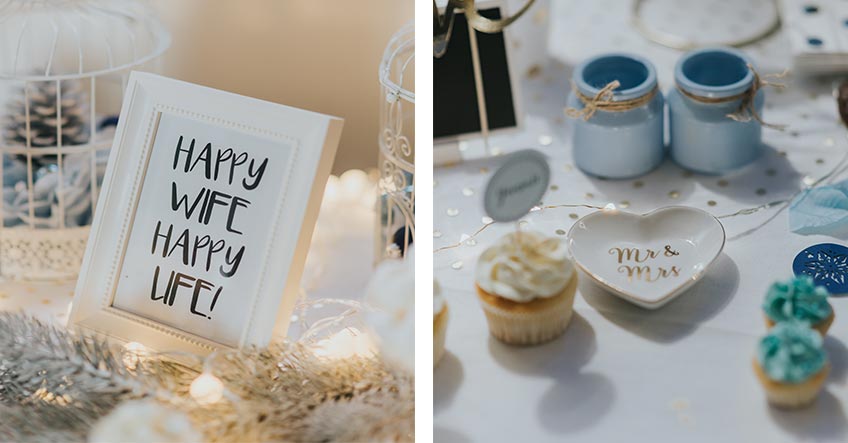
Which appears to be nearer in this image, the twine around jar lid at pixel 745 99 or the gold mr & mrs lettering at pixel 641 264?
the gold mr & mrs lettering at pixel 641 264

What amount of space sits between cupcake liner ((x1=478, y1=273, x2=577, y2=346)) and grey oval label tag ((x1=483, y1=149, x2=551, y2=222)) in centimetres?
15

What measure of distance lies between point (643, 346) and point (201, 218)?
37 cm

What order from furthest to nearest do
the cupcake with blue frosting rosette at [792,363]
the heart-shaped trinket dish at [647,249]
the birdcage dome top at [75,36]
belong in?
1. the birdcage dome top at [75,36]
2. the heart-shaped trinket dish at [647,249]
3. the cupcake with blue frosting rosette at [792,363]

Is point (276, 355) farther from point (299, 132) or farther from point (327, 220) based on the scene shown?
point (327, 220)

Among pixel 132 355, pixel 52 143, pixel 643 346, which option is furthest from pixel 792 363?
pixel 52 143

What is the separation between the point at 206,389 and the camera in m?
0.65

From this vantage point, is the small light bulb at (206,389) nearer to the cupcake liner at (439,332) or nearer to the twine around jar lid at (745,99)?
the cupcake liner at (439,332)

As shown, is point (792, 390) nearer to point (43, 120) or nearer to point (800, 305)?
point (800, 305)

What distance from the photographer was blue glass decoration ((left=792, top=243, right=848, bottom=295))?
74cm

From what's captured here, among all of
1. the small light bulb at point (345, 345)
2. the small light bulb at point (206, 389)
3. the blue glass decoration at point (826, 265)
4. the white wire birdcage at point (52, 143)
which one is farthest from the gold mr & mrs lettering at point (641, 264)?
the white wire birdcage at point (52, 143)

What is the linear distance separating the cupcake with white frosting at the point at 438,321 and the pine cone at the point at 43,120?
480mm

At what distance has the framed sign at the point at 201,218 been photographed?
681 mm

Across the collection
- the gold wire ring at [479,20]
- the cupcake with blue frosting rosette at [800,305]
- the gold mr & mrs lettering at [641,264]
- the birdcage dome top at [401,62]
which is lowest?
the gold mr & mrs lettering at [641,264]

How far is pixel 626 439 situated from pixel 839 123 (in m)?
0.51
